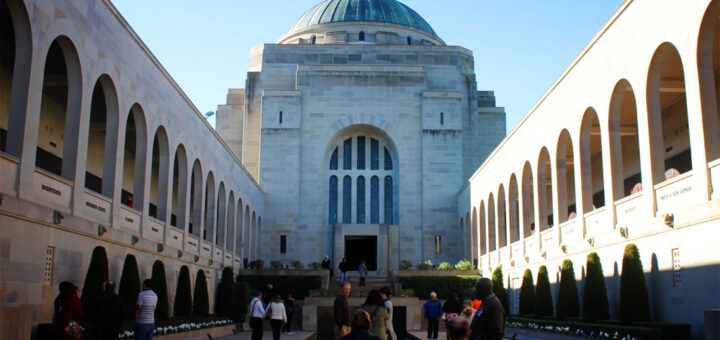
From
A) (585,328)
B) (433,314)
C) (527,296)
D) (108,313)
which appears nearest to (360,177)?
(527,296)

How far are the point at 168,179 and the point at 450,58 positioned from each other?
25.7 metres

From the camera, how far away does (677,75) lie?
19734 millimetres

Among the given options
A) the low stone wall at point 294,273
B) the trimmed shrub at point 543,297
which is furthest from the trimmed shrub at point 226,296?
the trimmed shrub at point 543,297

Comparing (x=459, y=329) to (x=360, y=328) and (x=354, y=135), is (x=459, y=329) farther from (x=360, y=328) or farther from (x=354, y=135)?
(x=354, y=135)

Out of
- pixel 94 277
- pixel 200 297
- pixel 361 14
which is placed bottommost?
pixel 200 297

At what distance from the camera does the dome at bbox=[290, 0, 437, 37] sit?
51.9 m

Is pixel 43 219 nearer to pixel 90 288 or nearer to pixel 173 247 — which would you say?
pixel 90 288

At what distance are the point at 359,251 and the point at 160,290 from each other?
84.5 ft

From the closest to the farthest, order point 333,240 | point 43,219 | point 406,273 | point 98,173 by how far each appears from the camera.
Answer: point 43,219, point 98,173, point 406,273, point 333,240

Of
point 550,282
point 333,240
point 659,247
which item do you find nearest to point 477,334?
point 659,247

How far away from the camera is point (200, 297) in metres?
24.1

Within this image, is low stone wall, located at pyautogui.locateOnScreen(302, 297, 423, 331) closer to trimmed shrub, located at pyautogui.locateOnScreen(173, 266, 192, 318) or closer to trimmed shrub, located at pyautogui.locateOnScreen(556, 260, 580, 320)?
trimmed shrub, located at pyautogui.locateOnScreen(173, 266, 192, 318)

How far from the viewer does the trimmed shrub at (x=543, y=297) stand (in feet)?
71.9

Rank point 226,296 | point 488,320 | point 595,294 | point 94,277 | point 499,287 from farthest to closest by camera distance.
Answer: point 499,287, point 226,296, point 595,294, point 94,277, point 488,320
